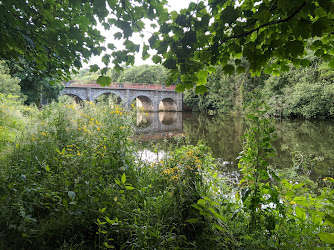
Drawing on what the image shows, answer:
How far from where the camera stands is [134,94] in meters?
31.5

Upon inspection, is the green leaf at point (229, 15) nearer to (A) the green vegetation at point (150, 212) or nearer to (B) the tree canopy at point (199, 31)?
(B) the tree canopy at point (199, 31)

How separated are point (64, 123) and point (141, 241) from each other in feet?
12.6

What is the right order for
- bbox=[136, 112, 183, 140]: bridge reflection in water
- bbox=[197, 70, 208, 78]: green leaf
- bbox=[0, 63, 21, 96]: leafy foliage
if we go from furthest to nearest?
bbox=[0, 63, 21, 96]: leafy foliage
bbox=[136, 112, 183, 140]: bridge reflection in water
bbox=[197, 70, 208, 78]: green leaf

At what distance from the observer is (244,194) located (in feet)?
6.47

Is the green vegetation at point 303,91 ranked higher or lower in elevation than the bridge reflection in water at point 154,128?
higher

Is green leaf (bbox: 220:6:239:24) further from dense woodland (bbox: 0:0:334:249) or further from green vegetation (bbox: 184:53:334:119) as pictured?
green vegetation (bbox: 184:53:334:119)

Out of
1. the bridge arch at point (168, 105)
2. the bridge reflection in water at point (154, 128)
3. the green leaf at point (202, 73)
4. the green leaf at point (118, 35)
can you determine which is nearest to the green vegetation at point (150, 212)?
the green leaf at point (202, 73)

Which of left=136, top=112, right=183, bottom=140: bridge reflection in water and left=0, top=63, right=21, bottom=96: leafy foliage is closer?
left=136, top=112, right=183, bottom=140: bridge reflection in water

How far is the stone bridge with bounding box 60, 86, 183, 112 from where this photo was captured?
26219 millimetres

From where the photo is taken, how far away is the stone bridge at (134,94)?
2622 cm

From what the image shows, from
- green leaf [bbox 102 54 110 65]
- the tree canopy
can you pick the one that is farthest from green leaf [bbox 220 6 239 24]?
green leaf [bbox 102 54 110 65]

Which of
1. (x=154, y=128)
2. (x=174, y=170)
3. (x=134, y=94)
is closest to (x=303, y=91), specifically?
(x=154, y=128)

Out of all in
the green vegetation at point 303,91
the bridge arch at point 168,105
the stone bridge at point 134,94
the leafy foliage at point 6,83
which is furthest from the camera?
the bridge arch at point 168,105

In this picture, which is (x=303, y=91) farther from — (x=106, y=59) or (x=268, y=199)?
(x=106, y=59)
